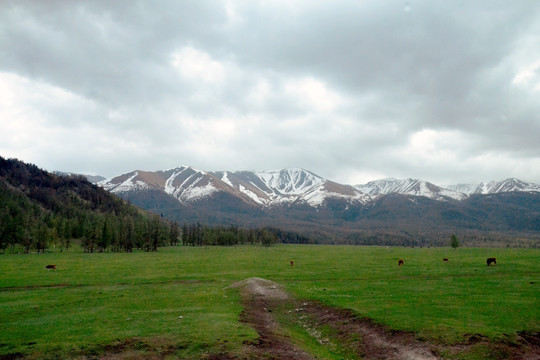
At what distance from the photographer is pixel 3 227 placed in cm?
12406

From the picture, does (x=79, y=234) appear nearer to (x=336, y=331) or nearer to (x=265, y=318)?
(x=265, y=318)

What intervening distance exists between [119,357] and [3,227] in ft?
465

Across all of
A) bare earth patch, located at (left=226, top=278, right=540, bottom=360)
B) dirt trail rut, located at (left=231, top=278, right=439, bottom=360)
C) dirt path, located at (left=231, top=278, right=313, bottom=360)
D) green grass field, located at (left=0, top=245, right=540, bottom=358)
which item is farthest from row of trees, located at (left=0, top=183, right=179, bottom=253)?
bare earth patch, located at (left=226, top=278, right=540, bottom=360)

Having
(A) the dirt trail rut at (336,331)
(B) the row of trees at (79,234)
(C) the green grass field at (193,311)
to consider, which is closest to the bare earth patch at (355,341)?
(A) the dirt trail rut at (336,331)

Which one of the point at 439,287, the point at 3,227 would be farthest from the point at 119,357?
the point at 3,227

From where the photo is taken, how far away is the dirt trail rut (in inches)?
806

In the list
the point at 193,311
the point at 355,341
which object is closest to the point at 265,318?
the point at 193,311

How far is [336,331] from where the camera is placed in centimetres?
2675

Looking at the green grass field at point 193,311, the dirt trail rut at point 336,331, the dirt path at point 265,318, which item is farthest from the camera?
the green grass field at point 193,311

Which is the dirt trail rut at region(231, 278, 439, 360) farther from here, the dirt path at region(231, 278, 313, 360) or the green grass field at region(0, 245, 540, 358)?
the green grass field at region(0, 245, 540, 358)

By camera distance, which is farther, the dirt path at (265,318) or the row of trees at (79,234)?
the row of trees at (79,234)

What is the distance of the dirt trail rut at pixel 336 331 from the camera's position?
20463mm

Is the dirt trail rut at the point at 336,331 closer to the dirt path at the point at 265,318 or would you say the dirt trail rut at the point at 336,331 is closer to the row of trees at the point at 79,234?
the dirt path at the point at 265,318

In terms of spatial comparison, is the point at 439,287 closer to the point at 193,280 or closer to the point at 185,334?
the point at 185,334
